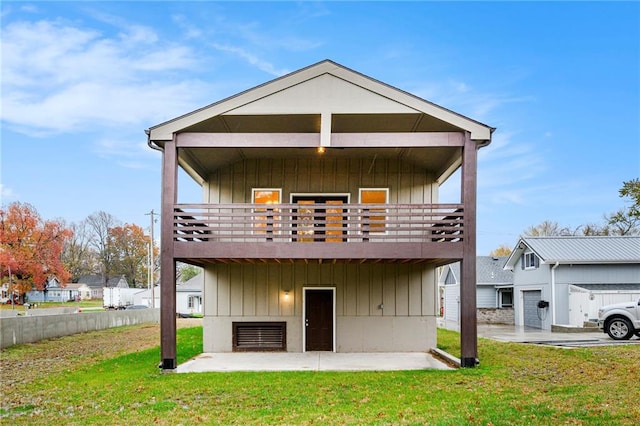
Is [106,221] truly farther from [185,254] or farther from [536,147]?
[185,254]

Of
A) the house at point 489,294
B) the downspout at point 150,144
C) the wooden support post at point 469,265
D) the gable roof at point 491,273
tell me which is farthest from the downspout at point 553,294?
the downspout at point 150,144

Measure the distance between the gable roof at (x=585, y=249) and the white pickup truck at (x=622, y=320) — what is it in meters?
5.32

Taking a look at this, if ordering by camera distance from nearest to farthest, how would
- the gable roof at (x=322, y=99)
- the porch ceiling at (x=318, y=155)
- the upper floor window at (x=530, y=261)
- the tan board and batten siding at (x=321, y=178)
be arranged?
1. the gable roof at (x=322, y=99)
2. the porch ceiling at (x=318, y=155)
3. the tan board and batten siding at (x=321, y=178)
4. the upper floor window at (x=530, y=261)

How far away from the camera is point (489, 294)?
31328 mm

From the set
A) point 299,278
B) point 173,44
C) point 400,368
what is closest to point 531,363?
point 400,368

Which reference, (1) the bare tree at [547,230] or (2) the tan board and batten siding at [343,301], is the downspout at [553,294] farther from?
(1) the bare tree at [547,230]

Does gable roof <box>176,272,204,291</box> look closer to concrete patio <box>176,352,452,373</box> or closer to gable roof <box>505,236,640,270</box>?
gable roof <box>505,236,640,270</box>

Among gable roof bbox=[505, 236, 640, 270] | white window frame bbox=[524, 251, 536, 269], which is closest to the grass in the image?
gable roof bbox=[505, 236, 640, 270]

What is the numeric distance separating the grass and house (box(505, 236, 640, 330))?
971 cm

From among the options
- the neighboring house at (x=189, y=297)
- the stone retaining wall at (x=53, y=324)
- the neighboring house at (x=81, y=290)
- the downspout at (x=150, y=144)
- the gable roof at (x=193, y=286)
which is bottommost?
the neighboring house at (x=81, y=290)

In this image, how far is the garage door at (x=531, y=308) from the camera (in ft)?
78.4

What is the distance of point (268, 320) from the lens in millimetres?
14773

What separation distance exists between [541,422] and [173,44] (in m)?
20.5

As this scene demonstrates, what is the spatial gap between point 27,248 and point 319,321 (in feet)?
142
